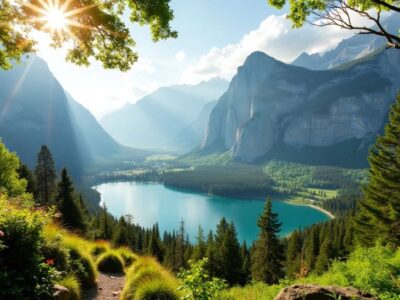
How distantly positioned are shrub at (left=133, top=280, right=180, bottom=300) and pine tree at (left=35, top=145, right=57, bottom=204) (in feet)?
142

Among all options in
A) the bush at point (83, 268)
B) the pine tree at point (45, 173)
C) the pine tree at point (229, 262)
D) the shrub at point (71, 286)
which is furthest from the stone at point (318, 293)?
the pine tree at point (45, 173)

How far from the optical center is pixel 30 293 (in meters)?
7.20

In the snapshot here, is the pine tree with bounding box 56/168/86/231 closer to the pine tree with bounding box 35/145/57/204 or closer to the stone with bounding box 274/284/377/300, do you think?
the pine tree with bounding box 35/145/57/204

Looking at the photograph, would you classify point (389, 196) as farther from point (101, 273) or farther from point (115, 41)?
point (115, 41)

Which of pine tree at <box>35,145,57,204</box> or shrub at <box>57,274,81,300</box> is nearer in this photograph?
shrub at <box>57,274,81,300</box>

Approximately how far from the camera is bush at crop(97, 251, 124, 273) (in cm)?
1652

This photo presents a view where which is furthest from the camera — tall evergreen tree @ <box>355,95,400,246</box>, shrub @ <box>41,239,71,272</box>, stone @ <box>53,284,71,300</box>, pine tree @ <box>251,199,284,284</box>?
pine tree @ <box>251,199,284,284</box>

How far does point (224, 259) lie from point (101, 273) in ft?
112

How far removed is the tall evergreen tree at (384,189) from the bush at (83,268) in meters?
24.8

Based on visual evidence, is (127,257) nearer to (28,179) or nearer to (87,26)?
(87,26)

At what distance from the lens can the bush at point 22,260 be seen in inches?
269

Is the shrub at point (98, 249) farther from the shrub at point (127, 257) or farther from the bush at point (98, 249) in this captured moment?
the shrub at point (127, 257)

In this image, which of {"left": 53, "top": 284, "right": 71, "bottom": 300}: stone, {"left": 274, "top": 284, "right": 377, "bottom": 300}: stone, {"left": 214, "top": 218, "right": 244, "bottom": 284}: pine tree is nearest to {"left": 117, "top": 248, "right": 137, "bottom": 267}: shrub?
{"left": 53, "top": 284, "right": 71, "bottom": 300}: stone

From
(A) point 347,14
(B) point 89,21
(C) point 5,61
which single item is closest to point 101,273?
(C) point 5,61
